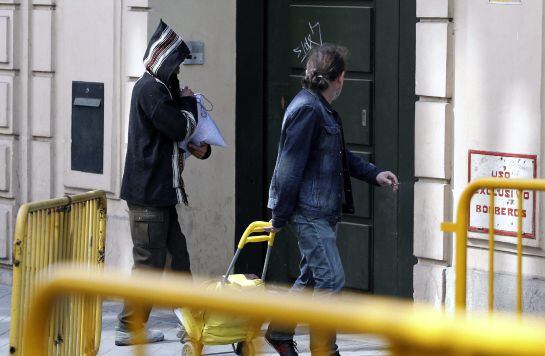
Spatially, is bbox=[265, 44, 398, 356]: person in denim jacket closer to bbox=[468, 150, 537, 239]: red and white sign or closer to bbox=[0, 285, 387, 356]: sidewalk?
bbox=[0, 285, 387, 356]: sidewalk

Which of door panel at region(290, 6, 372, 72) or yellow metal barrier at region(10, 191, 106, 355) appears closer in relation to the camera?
yellow metal barrier at region(10, 191, 106, 355)

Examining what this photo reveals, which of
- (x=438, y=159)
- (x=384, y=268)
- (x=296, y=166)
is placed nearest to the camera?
(x=296, y=166)

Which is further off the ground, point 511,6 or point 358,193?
point 511,6

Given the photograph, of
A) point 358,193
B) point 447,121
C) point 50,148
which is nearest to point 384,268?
point 358,193

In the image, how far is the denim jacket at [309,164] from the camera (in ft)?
22.3

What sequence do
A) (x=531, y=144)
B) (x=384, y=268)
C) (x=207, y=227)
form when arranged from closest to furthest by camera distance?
(x=531, y=144), (x=384, y=268), (x=207, y=227)

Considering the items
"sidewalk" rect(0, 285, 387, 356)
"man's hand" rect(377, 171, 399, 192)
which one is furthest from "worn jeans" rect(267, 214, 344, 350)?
"sidewalk" rect(0, 285, 387, 356)

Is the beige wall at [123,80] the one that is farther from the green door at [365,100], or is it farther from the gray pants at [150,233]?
the gray pants at [150,233]

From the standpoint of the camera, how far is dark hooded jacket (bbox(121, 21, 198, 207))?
771cm

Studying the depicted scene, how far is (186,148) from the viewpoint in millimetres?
7891

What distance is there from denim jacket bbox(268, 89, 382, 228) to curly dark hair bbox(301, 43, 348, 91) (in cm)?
6

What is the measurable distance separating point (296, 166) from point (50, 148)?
3.56m

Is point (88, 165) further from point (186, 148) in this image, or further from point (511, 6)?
point (511, 6)

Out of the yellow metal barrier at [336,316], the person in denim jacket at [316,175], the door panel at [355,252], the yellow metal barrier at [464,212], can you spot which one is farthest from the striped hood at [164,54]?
the yellow metal barrier at [336,316]
